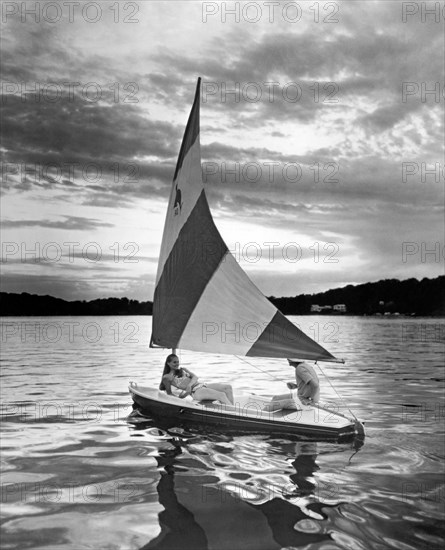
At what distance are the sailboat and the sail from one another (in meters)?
0.02

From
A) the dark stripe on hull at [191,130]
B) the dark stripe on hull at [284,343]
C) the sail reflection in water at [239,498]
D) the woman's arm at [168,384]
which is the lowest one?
the sail reflection in water at [239,498]

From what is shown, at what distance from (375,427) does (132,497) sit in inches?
325

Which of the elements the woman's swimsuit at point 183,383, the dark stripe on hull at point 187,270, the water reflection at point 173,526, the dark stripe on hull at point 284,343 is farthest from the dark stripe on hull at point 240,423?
the water reflection at point 173,526

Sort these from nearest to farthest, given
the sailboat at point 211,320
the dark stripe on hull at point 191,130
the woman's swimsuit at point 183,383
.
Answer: the sailboat at point 211,320 → the woman's swimsuit at point 183,383 → the dark stripe on hull at point 191,130

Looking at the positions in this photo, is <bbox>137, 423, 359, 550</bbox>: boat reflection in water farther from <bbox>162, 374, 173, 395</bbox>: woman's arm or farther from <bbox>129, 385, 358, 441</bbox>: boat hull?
<bbox>162, 374, 173, 395</bbox>: woman's arm

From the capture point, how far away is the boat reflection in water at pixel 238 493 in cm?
809

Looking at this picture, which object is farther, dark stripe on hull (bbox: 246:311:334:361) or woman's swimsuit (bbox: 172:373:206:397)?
woman's swimsuit (bbox: 172:373:206:397)

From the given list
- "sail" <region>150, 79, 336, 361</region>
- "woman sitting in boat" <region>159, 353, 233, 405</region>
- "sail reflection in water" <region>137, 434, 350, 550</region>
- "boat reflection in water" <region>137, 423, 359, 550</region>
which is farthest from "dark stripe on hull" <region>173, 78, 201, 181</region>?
"sail reflection in water" <region>137, 434, 350, 550</region>

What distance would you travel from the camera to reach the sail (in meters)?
14.4

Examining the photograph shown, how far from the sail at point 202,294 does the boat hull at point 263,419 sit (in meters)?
1.31

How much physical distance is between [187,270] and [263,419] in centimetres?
477

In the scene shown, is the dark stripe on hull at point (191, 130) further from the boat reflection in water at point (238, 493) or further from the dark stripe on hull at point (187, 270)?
the boat reflection in water at point (238, 493)

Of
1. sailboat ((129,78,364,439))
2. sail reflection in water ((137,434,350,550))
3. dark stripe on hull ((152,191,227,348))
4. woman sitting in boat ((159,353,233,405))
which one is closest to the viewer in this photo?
sail reflection in water ((137,434,350,550))

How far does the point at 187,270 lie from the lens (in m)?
16.5
